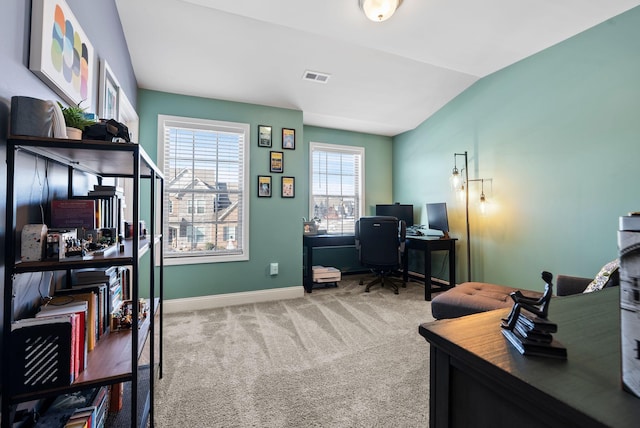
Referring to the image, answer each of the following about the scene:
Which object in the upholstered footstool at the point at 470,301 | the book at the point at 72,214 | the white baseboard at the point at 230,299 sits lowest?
the white baseboard at the point at 230,299

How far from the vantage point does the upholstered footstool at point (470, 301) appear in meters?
2.07

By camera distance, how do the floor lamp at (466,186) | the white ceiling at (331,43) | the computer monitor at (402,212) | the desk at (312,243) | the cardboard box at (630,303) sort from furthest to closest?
the computer monitor at (402,212) → the desk at (312,243) → the floor lamp at (466,186) → the white ceiling at (331,43) → the cardboard box at (630,303)

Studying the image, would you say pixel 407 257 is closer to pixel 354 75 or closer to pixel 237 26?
pixel 354 75

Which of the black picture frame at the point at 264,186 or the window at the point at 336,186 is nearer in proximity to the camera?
the black picture frame at the point at 264,186

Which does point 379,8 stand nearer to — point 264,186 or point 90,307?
point 264,186

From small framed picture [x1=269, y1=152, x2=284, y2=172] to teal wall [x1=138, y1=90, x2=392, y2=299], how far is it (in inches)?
1.9

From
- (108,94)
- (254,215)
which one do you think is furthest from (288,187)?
(108,94)

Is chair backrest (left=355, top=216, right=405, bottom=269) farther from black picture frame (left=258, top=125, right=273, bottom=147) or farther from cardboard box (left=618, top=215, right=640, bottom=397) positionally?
cardboard box (left=618, top=215, right=640, bottom=397)

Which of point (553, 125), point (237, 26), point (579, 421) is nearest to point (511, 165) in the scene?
point (553, 125)

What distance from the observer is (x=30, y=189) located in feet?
3.58

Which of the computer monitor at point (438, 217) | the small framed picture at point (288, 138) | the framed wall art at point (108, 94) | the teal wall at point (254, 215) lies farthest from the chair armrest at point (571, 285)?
the framed wall art at point (108, 94)

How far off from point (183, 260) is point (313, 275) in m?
1.68

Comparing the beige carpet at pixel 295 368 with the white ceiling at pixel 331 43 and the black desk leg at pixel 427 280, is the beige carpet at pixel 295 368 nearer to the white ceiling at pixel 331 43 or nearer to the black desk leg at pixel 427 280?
the black desk leg at pixel 427 280

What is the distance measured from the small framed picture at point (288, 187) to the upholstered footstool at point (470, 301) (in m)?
2.08
